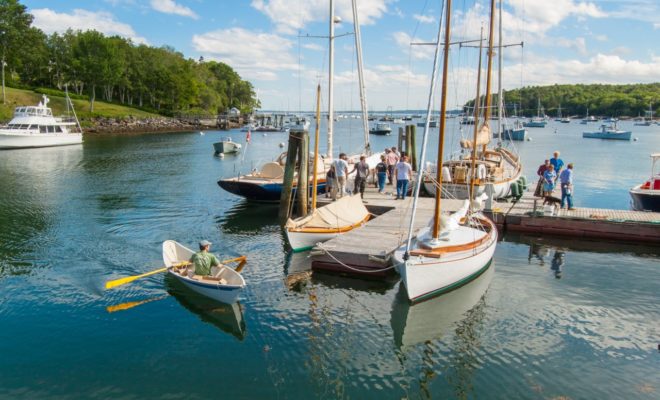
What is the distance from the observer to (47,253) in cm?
1970

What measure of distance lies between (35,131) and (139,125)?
36.0 metres

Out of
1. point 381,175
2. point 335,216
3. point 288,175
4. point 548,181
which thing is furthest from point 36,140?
point 548,181

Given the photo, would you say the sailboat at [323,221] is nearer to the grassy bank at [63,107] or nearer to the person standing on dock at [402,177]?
the person standing on dock at [402,177]

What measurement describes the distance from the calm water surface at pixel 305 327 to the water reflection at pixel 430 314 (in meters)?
0.06

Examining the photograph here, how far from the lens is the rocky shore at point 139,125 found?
9180 cm

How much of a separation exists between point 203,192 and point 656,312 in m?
27.3

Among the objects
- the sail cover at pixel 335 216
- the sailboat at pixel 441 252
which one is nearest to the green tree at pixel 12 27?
the sail cover at pixel 335 216

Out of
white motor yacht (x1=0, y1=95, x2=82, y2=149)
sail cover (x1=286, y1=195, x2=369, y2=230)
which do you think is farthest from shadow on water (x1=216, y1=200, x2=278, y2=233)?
white motor yacht (x1=0, y1=95, x2=82, y2=149)

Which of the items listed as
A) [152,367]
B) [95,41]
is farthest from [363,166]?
[95,41]

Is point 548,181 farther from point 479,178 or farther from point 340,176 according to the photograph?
point 340,176

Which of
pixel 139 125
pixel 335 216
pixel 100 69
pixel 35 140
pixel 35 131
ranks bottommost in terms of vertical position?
pixel 335 216

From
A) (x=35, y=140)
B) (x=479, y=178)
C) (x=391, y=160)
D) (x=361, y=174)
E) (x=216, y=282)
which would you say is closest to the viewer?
(x=216, y=282)

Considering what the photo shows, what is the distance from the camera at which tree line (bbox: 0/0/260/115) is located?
9256 cm

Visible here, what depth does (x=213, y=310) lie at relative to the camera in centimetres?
1462
